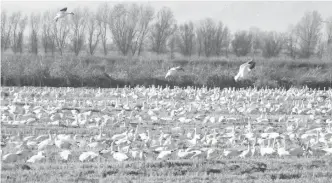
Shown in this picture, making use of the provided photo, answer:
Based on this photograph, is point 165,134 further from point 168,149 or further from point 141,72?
point 141,72

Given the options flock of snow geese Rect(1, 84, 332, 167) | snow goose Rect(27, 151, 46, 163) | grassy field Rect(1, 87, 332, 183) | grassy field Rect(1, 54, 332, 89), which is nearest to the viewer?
grassy field Rect(1, 87, 332, 183)

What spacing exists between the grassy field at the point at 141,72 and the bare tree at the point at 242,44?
909 inches

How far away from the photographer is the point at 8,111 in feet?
45.4

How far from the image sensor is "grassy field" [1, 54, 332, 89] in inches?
1208

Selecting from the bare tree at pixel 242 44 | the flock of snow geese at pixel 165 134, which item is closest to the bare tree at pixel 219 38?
the bare tree at pixel 242 44

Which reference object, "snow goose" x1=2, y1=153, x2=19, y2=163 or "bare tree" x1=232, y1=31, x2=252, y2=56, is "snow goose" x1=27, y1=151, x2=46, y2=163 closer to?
"snow goose" x1=2, y1=153, x2=19, y2=163

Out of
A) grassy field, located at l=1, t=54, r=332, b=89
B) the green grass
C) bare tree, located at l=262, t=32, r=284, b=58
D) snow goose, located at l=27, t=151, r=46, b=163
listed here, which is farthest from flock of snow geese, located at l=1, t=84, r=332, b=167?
bare tree, located at l=262, t=32, r=284, b=58

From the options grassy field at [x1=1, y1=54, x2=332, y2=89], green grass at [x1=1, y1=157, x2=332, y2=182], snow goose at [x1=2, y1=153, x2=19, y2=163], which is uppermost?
grassy field at [x1=1, y1=54, x2=332, y2=89]

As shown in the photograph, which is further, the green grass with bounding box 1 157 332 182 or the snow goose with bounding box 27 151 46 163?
the snow goose with bounding box 27 151 46 163

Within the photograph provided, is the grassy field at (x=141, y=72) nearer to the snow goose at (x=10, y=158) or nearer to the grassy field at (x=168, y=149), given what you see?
the grassy field at (x=168, y=149)

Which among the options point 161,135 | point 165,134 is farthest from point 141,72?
point 161,135

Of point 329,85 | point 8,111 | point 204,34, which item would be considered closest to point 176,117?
point 8,111

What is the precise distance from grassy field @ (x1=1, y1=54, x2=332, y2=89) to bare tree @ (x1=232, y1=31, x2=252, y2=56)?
23100mm

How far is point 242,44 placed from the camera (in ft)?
223
